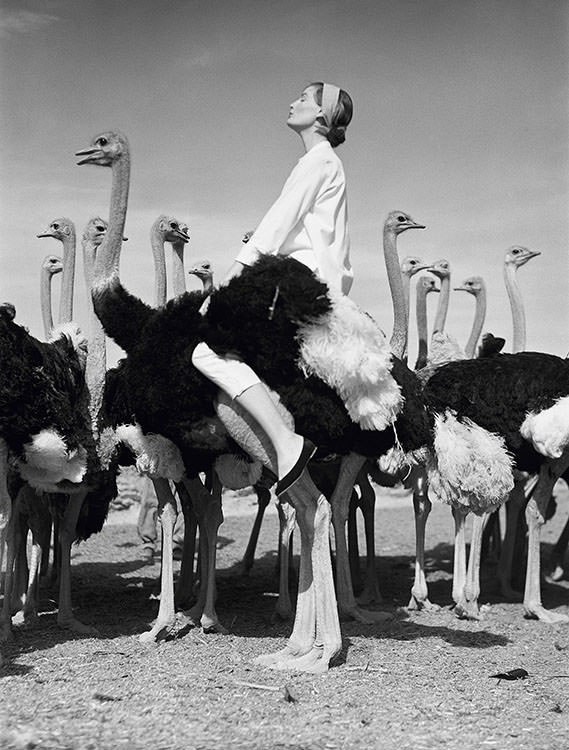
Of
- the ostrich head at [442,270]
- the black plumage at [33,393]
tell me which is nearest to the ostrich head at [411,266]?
the ostrich head at [442,270]

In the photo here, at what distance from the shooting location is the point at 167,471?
6.63 m

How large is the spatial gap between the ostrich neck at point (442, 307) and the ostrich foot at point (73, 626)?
20.1ft

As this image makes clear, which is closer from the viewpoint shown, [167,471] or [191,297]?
[191,297]

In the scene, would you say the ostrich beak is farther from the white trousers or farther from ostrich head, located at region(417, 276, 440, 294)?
ostrich head, located at region(417, 276, 440, 294)

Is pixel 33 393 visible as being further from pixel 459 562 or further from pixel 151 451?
pixel 459 562

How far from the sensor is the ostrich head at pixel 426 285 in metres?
12.7

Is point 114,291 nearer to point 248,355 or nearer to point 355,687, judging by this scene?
point 248,355

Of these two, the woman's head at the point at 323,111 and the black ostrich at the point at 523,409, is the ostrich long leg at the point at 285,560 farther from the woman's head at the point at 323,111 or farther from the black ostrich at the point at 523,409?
the woman's head at the point at 323,111

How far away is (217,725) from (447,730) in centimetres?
91

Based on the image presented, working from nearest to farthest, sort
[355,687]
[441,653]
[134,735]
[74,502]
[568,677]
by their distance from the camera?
[134,735], [355,687], [568,677], [441,653], [74,502]

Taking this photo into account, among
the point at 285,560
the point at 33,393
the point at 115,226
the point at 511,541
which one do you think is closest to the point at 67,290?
the point at 115,226

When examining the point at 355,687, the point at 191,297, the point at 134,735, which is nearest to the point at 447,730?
the point at 355,687

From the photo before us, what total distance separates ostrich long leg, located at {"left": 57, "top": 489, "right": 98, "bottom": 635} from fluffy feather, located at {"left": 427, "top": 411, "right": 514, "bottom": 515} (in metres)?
2.12

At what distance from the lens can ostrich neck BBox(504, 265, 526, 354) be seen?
11.3 m
